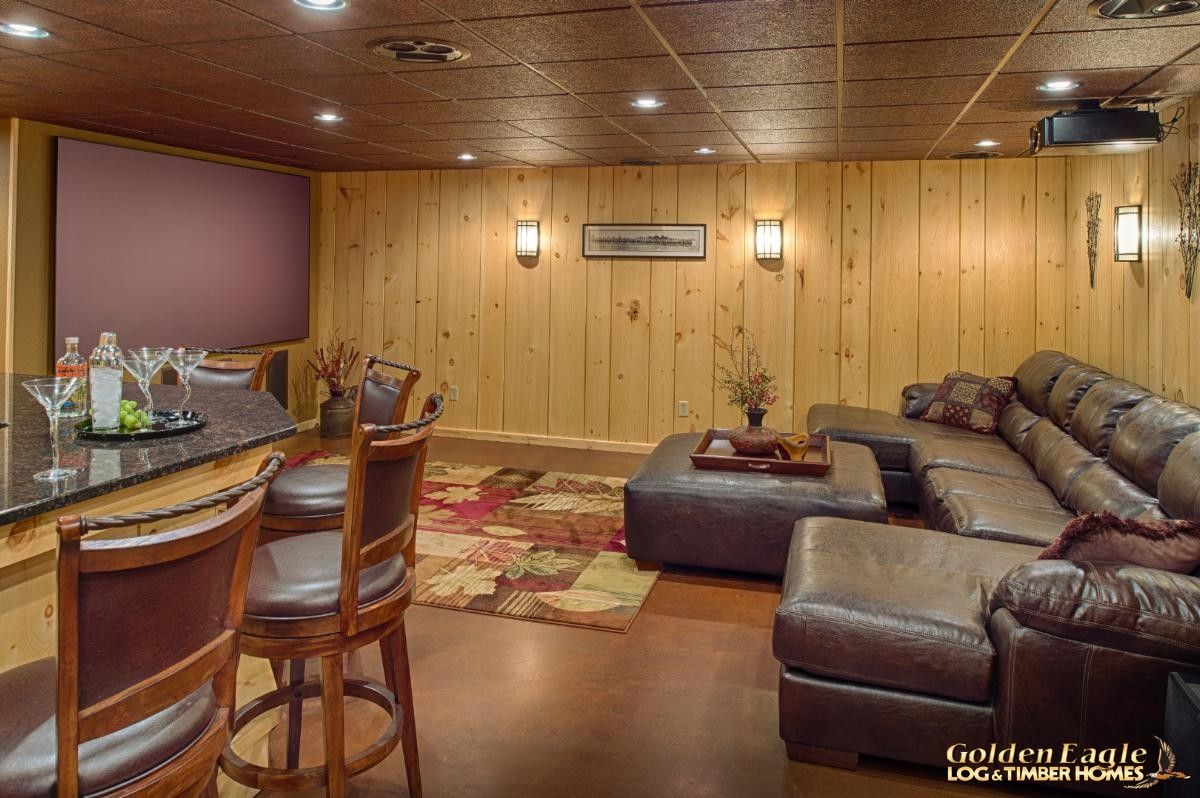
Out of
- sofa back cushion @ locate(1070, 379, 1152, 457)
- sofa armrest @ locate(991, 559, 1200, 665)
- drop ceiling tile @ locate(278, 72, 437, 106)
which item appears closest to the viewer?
sofa armrest @ locate(991, 559, 1200, 665)

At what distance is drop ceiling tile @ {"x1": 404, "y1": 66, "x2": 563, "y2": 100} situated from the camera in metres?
3.78

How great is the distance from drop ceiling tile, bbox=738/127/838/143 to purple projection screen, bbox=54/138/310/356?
12.9ft

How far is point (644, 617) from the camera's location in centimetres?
380

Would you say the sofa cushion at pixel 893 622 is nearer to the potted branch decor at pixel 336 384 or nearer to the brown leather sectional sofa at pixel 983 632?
the brown leather sectional sofa at pixel 983 632

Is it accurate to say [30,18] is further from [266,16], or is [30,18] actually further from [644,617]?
[644,617]

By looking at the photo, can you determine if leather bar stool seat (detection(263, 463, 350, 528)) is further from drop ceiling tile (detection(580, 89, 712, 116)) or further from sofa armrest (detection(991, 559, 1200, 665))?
drop ceiling tile (detection(580, 89, 712, 116))

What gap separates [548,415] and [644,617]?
393cm

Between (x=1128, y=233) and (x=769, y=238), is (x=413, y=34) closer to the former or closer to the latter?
(x=1128, y=233)

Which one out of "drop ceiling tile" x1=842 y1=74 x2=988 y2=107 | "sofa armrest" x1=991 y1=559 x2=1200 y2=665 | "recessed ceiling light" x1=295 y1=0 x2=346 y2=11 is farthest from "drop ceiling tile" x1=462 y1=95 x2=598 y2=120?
"sofa armrest" x1=991 y1=559 x2=1200 y2=665

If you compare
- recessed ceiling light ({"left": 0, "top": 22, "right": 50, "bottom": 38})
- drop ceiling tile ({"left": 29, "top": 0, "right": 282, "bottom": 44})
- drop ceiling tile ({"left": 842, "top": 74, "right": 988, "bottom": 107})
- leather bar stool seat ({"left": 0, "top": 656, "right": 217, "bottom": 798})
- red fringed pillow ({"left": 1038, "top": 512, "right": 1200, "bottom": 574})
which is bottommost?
leather bar stool seat ({"left": 0, "top": 656, "right": 217, "bottom": 798})

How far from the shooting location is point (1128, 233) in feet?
16.0

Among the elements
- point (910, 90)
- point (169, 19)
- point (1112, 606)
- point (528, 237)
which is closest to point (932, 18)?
point (910, 90)

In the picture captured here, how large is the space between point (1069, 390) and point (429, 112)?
12.3 ft

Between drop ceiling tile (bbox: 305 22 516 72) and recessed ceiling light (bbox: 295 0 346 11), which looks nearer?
recessed ceiling light (bbox: 295 0 346 11)
